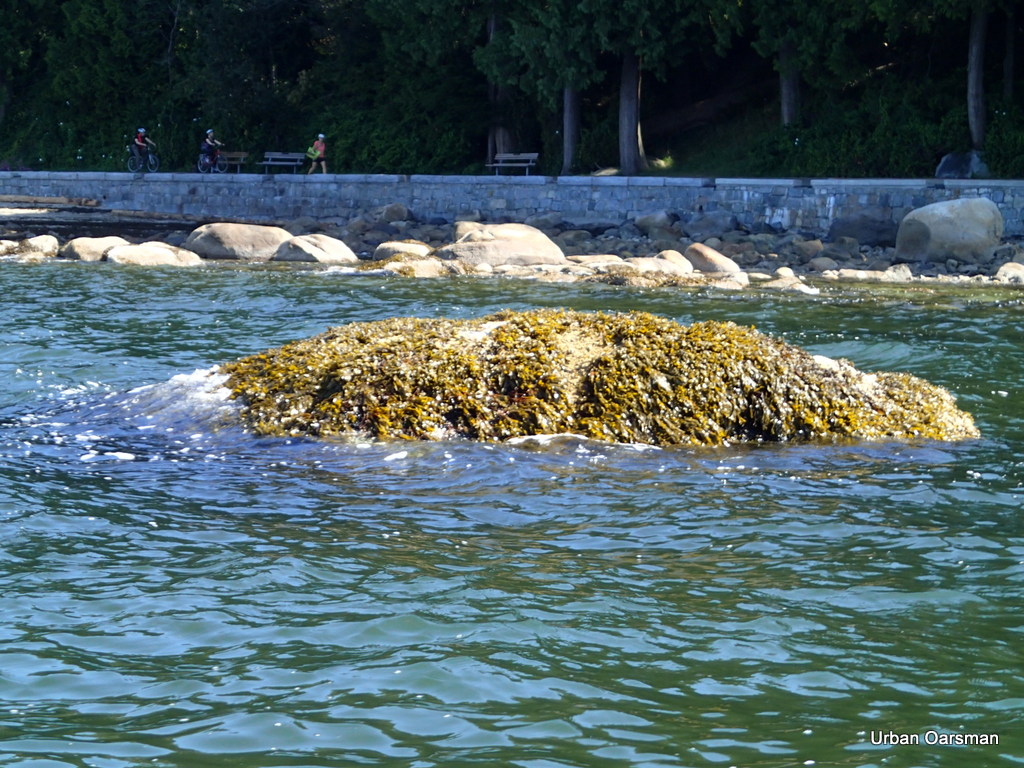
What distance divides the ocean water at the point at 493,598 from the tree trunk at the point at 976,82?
17118 mm

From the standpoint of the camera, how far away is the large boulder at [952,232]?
68.2 ft

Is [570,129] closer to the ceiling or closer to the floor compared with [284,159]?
closer to the ceiling

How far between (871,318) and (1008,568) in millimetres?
9799

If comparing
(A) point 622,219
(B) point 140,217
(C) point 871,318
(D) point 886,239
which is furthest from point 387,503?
(B) point 140,217

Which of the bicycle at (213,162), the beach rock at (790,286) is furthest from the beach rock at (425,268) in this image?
the bicycle at (213,162)

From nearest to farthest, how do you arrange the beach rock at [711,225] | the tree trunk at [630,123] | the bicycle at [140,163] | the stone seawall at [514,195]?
1. the stone seawall at [514,195]
2. the beach rock at [711,225]
3. the tree trunk at [630,123]
4. the bicycle at [140,163]

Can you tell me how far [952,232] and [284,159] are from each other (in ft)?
67.5

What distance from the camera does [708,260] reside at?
20453mm

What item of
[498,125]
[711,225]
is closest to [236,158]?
[498,125]

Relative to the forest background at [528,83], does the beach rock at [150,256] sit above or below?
below

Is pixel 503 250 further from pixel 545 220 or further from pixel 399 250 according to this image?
pixel 545 220

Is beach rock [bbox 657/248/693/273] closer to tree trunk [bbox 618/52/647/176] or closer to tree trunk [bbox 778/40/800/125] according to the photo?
tree trunk [bbox 778/40/800/125]

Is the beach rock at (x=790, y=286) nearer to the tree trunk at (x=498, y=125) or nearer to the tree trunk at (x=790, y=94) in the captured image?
the tree trunk at (x=790, y=94)

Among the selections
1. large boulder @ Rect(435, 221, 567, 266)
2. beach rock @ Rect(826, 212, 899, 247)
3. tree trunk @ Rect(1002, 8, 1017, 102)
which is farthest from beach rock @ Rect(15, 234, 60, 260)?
tree trunk @ Rect(1002, 8, 1017, 102)
